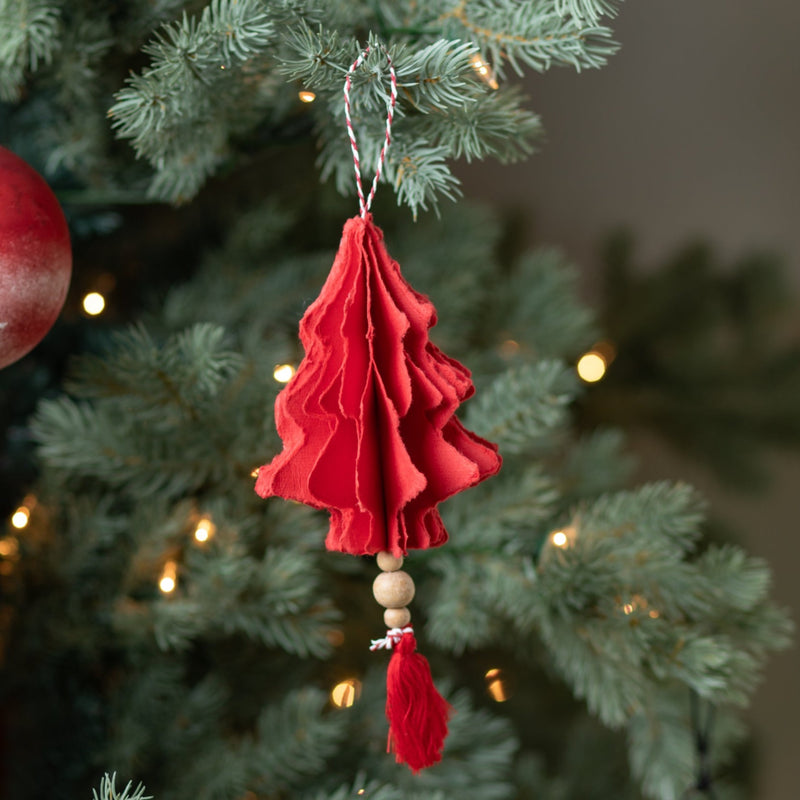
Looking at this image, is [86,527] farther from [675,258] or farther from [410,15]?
[675,258]

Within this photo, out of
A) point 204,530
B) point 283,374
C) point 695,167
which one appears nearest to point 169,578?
point 204,530

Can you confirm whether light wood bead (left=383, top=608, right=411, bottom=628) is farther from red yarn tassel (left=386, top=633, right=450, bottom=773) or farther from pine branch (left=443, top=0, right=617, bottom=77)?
pine branch (left=443, top=0, right=617, bottom=77)

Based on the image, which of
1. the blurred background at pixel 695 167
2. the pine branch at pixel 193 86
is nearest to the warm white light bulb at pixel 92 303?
the pine branch at pixel 193 86

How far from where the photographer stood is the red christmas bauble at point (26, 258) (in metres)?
0.37

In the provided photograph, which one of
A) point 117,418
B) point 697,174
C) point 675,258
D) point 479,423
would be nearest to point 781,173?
point 697,174

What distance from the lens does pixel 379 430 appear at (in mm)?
365

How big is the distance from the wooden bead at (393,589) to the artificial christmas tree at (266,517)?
12 centimetres

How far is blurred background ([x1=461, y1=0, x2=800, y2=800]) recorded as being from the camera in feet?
2.98

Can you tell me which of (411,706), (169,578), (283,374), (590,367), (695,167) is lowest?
(411,706)

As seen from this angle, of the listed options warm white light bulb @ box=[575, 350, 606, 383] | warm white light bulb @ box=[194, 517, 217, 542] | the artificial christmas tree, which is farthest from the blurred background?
warm white light bulb @ box=[194, 517, 217, 542]

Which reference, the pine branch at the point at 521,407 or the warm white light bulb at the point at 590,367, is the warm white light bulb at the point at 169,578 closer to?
the pine branch at the point at 521,407

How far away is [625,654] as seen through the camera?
0.46 meters

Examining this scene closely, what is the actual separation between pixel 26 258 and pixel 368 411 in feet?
0.62

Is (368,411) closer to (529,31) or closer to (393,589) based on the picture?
(393,589)
